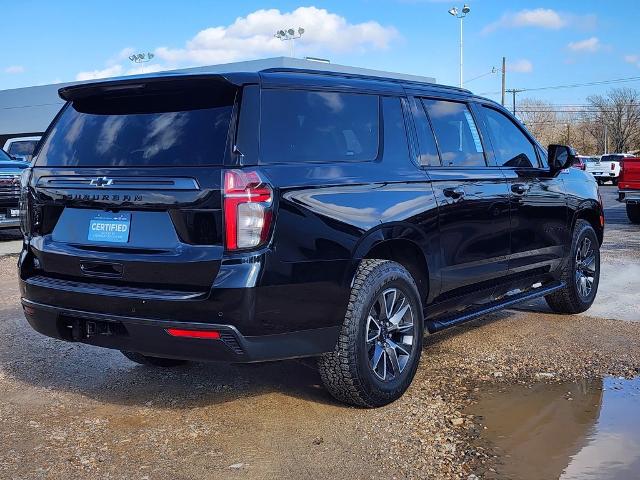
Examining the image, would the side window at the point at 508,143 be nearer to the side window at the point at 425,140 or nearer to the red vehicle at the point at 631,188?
the side window at the point at 425,140

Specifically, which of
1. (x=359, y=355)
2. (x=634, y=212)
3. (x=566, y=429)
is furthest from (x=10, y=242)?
(x=634, y=212)

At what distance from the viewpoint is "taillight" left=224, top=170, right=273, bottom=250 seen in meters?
3.66

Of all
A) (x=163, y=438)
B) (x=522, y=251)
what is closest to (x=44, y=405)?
(x=163, y=438)

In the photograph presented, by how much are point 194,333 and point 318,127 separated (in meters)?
1.39

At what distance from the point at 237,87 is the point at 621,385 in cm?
312

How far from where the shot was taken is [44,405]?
459cm

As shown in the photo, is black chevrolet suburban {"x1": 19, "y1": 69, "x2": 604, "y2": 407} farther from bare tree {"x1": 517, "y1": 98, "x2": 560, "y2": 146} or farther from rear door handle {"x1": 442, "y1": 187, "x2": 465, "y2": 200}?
bare tree {"x1": 517, "y1": 98, "x2": 560, "y2": 146}

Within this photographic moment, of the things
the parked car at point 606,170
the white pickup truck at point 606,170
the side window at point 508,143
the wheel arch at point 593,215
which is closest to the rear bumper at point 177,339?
the side window at point 508,143

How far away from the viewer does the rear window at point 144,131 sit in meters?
3.85

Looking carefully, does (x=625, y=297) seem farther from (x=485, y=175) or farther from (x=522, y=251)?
(x=485, y=175)

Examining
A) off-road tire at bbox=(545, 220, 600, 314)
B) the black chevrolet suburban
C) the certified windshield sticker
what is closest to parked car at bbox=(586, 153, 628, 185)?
off-road tire at bbox=(545, 220, 600, 314)

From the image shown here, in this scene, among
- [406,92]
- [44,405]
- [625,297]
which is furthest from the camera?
[625,297]

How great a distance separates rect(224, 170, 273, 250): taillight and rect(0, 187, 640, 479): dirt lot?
3.63ft

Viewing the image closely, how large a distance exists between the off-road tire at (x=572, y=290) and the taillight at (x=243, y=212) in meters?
3.81
